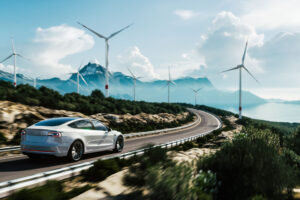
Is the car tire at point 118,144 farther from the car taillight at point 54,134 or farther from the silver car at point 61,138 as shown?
the car taillight at point 54,134

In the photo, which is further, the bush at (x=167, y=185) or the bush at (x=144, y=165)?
the bush at (x=144, y=165)

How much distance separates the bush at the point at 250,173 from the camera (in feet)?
21.3

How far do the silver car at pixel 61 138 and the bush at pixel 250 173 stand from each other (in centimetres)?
434

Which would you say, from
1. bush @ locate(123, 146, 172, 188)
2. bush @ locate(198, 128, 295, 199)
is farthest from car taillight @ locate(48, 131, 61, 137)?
bush @ locate(198, 128, 295, 199)

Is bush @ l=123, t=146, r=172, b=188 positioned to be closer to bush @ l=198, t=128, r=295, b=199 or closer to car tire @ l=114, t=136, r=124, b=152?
bush @ l=198, t=128, r=295, b=199

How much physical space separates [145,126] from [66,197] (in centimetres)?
2612

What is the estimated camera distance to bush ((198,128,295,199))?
6484mm

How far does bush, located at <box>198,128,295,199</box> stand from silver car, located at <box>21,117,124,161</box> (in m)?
4.34

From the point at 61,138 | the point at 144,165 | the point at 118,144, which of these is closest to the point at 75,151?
the point at 61,138

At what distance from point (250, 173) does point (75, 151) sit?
569 cm

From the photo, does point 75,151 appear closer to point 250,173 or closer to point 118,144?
point 118,144

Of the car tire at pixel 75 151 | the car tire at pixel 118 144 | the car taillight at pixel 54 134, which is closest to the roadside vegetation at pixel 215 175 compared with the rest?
the car tire at pixel 75 151

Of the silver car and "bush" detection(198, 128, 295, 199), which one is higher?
the silver car

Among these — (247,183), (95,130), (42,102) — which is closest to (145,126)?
(42,102)
